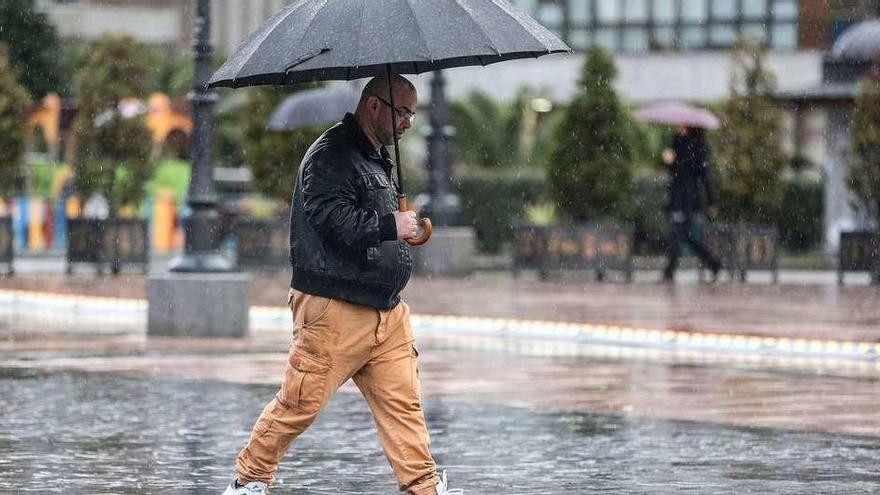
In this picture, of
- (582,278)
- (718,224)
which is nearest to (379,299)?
(582,278)

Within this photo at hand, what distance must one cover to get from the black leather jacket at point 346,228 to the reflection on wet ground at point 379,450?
1.35 meters

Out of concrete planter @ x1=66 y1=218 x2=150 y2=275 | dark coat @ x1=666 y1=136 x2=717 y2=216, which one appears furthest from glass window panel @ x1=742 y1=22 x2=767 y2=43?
concrete planter @ x1=66 y1=218 x2=150 y2=275

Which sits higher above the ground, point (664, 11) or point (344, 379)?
point (664, 11)

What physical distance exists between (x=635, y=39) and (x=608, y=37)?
0.70 meters

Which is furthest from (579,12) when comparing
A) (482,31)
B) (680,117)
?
(482,31)

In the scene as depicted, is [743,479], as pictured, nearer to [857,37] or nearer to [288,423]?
[288,423]

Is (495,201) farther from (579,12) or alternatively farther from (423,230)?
(423,230)

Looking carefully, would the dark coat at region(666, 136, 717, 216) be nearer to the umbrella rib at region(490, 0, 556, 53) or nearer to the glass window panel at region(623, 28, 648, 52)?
the umbrella rib at region(490, 0, 556, 53)

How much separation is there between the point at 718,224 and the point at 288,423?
2260 centimetres

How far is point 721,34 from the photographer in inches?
2175

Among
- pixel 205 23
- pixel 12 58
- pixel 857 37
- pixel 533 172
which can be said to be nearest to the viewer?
pixel 205 23

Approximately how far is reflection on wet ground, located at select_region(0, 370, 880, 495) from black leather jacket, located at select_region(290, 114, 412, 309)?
1351 millimetres

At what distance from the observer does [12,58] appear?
198ft

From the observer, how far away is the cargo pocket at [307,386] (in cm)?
785
